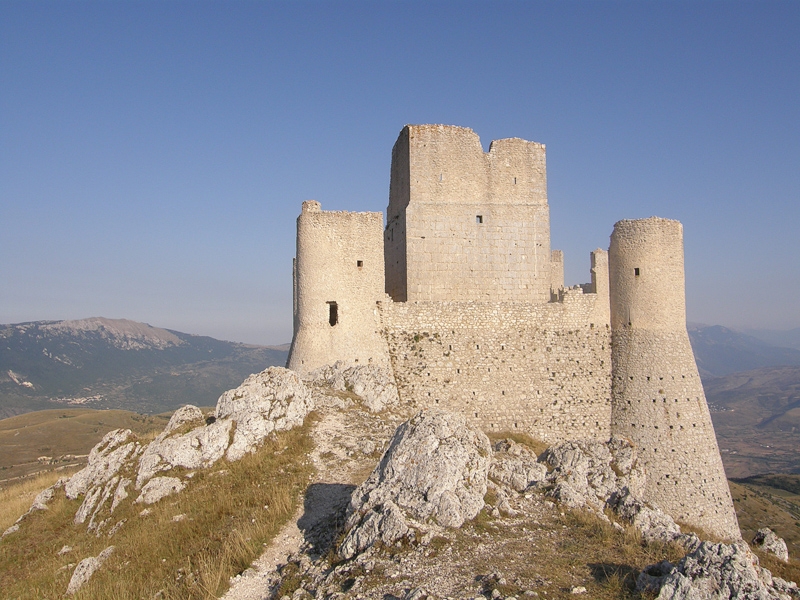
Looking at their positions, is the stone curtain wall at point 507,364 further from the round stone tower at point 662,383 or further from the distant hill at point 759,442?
the distant hill at point 759,442

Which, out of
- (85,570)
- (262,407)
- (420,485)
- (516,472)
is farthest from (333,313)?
(85,570)

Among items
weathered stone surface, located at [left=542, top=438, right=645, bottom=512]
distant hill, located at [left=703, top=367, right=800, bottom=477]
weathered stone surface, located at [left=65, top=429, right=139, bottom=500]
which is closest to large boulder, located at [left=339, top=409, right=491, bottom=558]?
weathered stone surface, located at [left=542, top=438, right=645, bottom=512]

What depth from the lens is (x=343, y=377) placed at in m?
18.8

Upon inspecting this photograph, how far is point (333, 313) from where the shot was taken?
20.2m

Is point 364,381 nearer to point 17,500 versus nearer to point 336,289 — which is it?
point 336,289

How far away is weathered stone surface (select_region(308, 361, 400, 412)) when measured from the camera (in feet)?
60.3

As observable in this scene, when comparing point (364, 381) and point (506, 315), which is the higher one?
point (506, 315)

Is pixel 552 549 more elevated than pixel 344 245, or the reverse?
pixel 344 245

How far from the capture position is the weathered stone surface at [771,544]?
1307 centimetres

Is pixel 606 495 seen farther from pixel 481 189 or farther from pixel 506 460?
pixel 481 189

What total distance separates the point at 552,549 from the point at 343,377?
424 inches

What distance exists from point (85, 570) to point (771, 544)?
1471cm

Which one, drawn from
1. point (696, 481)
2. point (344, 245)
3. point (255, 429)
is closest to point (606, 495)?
point (255, 429)

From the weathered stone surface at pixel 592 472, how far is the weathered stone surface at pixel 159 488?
26.9 ft
